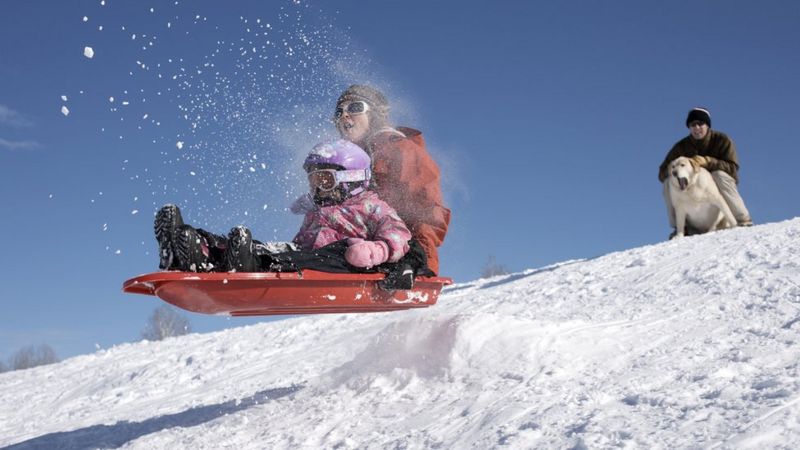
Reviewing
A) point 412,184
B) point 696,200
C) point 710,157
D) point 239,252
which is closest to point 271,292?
point 239,252

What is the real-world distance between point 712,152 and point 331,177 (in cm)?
872

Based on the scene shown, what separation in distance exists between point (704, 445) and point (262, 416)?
3.51 meters

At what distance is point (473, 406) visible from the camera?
4.84 meters

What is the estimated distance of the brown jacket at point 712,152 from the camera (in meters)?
12.0

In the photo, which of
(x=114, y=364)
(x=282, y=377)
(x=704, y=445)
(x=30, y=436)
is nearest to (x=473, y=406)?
(x=704, y=445)

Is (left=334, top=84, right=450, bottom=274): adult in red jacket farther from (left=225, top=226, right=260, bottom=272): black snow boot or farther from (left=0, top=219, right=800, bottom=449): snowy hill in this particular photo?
(left=225, top=226, right=260, bottom=272): black snow boot

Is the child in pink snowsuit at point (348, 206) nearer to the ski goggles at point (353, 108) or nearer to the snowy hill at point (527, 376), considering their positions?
the ski goggles at point (353, 108)

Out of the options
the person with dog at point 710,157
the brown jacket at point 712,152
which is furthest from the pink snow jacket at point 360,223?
the brown jacket at point 712,152

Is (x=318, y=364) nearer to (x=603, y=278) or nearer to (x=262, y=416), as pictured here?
(x=262, y=416)

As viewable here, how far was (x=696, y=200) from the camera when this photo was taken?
37.8 feet

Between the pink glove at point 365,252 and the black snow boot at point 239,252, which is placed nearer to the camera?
the black snow boot at point 239,252

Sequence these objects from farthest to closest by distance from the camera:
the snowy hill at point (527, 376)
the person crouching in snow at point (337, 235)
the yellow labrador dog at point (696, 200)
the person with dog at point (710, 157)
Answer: the person with dog at point (710, 157) < the yellow labrador dog at point (696, 200) < the person crouching in snow at point (337, 235) < the snowy hill at point (527, 376)

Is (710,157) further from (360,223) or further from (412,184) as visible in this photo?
(360,223)

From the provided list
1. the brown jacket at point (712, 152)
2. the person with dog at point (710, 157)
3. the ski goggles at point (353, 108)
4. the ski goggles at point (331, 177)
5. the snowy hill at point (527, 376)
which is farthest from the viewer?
the brown jacket at point (712, 152)
